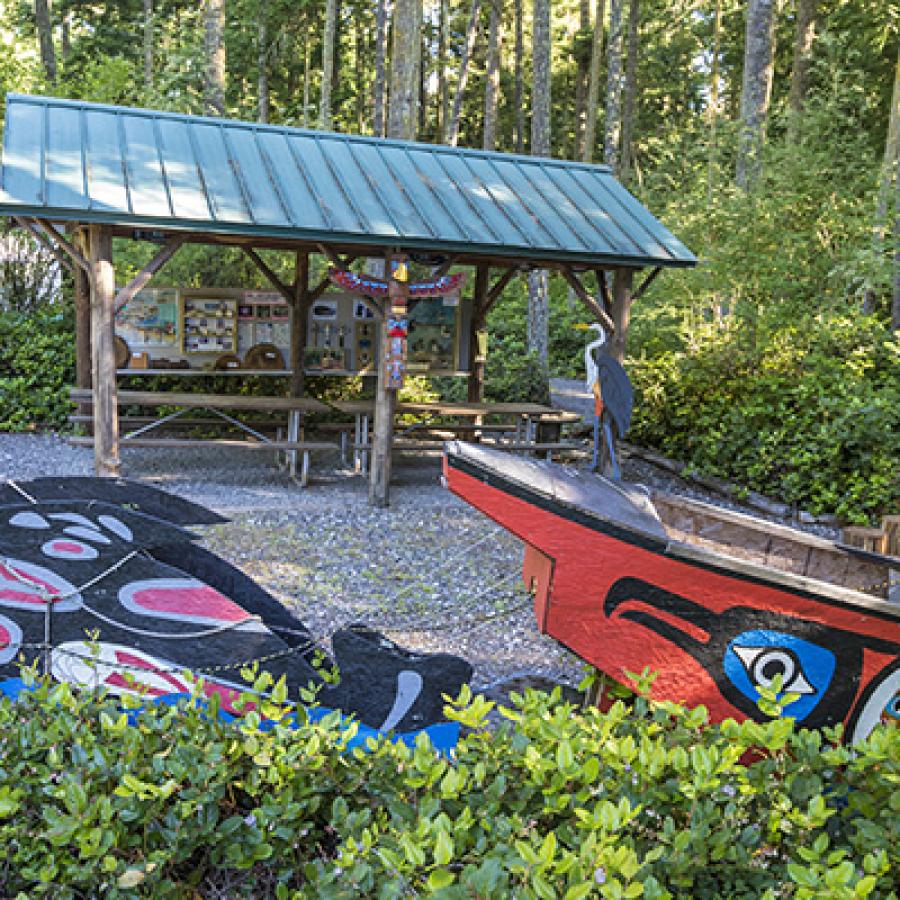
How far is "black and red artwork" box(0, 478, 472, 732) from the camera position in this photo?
3.61 m

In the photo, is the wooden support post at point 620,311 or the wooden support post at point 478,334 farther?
the wooden support post at point 478,334

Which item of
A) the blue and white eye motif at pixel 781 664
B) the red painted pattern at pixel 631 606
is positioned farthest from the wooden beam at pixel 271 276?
the blue and white eye motif at pixel 781 664

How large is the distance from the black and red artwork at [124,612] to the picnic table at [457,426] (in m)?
6.14

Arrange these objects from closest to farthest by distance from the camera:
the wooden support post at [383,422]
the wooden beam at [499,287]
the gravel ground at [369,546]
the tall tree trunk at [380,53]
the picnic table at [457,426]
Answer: the gravel ground at [369,546] → the wooden support post at [383,422] → the picnic table at [457,426] → the wooden beam at [499,287] → the tall tree trunk at [380,53]

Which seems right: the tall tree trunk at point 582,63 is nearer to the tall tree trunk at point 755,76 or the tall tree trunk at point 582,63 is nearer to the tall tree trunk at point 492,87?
the tall tree trunk at point 492,87

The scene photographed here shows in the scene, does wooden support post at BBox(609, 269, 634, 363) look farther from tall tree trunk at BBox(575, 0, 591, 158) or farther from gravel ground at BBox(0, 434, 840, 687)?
tall tree trunk at BBox(575, 0, 591, 158)

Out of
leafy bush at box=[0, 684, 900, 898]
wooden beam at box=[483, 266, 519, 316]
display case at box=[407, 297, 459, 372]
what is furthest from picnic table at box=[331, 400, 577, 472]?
leafy bush at box=[0, 684, 900, 898]

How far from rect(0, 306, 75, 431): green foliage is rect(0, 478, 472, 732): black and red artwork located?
30.0 ft

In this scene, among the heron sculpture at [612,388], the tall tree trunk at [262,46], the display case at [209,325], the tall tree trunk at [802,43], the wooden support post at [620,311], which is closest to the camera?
the heron sculpture at [612,388]

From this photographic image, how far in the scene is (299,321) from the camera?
11.5 meters

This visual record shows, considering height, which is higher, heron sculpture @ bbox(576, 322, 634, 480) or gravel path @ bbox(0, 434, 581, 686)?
heron sculpture @ bbox(576, 322, 634, 480)

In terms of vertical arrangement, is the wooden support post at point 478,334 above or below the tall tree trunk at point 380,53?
below

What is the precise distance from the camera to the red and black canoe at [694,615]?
3.70 metres

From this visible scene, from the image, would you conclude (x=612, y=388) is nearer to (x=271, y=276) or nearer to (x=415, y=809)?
(x=271, y=276)
